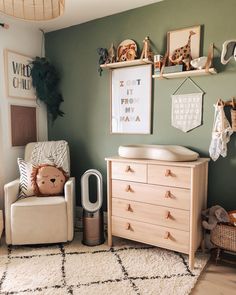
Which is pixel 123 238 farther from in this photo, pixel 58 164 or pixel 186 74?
pixel 186 74

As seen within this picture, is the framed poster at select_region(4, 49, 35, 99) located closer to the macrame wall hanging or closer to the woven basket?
the macrame wall hanging

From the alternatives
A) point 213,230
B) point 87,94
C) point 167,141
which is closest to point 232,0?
point 167,141

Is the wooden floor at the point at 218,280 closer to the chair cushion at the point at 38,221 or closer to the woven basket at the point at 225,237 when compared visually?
the woven basket at the point at 225,237

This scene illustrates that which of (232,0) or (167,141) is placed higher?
(232,0)

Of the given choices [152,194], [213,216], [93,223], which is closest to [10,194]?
[93,223]

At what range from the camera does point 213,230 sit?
2.25 metres

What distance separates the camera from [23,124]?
3189mm

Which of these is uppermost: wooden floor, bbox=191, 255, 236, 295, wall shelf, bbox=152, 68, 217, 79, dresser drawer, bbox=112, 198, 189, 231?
wall shelf, bbox=152, 68, 217, 79

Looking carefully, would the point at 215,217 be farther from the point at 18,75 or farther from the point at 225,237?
the point at 18,75

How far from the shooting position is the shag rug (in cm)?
192

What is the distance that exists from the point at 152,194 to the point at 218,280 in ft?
2.68

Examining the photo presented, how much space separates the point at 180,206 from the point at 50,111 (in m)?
2.00

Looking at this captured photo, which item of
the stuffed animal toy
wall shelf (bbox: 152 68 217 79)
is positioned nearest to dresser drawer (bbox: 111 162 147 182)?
the stuffed animal toy

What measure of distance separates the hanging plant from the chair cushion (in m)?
1.27
